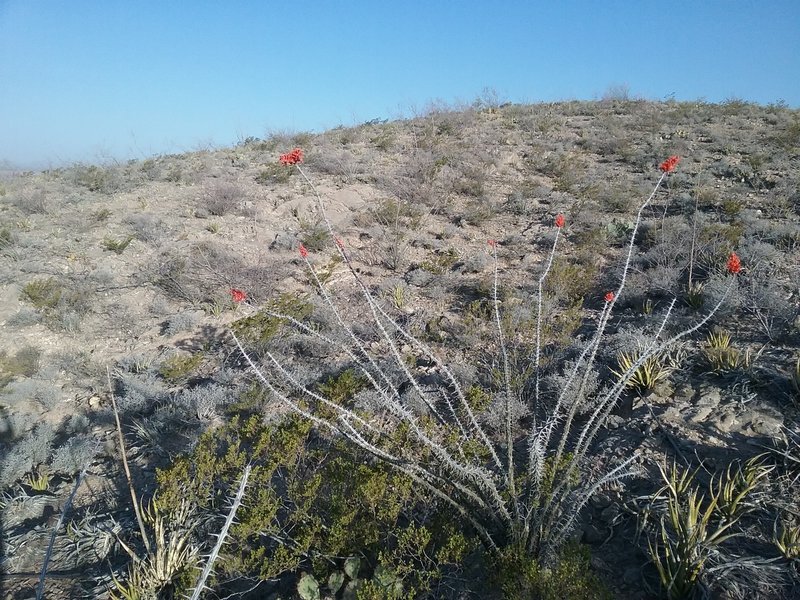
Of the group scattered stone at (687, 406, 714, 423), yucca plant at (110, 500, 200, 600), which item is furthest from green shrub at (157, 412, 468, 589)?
scattered stone at (687, 406, 714, 423)

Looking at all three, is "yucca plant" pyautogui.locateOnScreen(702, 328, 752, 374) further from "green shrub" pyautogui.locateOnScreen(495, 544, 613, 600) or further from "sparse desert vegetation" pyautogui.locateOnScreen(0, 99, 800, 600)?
"green shrub" pyautogui.locateOnScreen(495, 544, 613, 600)

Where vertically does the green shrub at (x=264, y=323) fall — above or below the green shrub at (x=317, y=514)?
above

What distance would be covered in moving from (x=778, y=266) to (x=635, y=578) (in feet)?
18.5

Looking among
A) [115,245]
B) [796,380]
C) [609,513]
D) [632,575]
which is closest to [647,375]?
[796,380]

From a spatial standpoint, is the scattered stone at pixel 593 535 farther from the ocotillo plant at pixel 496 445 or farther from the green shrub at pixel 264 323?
the green shrub at pixel 264 323

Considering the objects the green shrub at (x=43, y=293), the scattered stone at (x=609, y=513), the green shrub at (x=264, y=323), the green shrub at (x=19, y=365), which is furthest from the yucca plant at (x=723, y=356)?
the green shrub at (x=43, y=293)

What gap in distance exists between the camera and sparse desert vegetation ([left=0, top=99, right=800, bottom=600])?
2.59 m

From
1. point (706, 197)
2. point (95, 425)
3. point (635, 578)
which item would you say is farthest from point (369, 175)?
point (635, 578)

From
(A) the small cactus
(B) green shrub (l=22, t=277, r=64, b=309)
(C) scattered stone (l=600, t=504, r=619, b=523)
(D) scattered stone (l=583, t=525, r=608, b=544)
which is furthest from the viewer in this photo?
(B) green shrub (l=22, t=277, r=64, b=309)

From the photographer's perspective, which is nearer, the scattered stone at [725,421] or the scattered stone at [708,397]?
the scattered stone at [725,421]

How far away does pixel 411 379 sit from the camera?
2420mm

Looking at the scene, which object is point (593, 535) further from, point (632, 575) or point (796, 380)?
point (796, 380)

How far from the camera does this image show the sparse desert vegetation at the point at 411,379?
102 inches

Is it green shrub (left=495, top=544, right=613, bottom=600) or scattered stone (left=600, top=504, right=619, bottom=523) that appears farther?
scattered stone (left=600, top=504, right=619, bottom=523)
